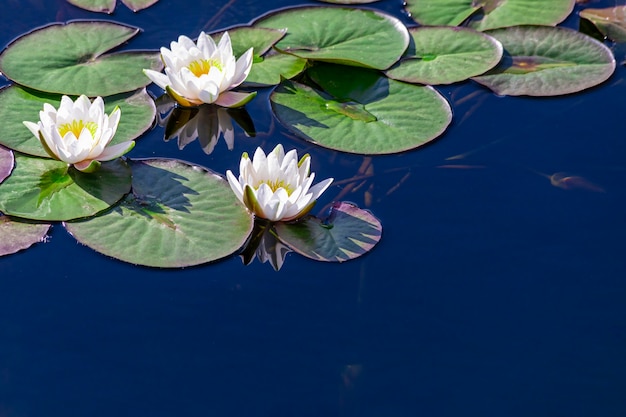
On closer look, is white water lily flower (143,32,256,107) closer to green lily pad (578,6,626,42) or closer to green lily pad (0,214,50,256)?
green lily pad (0,214,50,256)

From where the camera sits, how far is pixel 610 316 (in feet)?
10.2

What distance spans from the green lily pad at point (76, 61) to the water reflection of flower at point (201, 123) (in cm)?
19

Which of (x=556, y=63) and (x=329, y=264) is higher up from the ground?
(x=556, y=63)

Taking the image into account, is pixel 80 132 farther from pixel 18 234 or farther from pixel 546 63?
pixel 546 63

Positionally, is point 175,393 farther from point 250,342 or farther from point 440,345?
point 440,345

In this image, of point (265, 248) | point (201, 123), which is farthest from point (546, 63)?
point (265, 248)

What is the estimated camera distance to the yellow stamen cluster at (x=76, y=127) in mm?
3371

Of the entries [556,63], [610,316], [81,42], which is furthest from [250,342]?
[556,63]

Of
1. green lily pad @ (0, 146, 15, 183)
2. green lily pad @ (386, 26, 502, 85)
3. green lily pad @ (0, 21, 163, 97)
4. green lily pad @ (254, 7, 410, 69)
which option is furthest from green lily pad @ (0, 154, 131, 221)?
green lily pad @ (386, 26, 502, 85)

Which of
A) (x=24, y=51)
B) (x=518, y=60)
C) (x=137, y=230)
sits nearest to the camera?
(x=137, y=230)

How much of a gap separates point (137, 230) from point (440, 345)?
1.24 meters

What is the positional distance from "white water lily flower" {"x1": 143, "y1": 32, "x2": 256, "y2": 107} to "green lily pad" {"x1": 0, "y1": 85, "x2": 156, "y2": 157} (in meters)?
0.14

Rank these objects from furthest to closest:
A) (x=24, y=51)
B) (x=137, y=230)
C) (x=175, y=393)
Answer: (x=24, y=51) < (x=137, y=230) < (x=175, y=393)

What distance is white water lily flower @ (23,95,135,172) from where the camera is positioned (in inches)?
130
